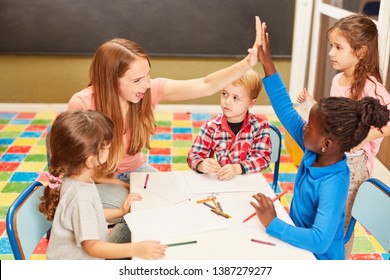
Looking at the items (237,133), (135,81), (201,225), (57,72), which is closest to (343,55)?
(237,133)

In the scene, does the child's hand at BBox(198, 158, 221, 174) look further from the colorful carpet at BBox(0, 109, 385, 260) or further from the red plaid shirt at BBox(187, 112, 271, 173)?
the colorful carpet at BBox(0, 109, 385, 260)

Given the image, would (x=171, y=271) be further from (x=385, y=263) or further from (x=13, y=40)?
(x=13, y=40)

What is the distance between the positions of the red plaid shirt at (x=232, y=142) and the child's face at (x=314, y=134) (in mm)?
539

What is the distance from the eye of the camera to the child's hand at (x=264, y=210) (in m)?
1.60

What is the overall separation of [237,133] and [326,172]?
2.26ft

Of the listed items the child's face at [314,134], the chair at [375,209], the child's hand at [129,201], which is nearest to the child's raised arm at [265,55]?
the child's face at [314,134]

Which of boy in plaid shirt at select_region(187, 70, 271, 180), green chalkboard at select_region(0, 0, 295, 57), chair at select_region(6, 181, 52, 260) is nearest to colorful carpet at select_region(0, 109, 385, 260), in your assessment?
green chalkboard at select_region(0, 0, 295, 57)

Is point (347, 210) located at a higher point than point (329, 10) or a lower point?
lower

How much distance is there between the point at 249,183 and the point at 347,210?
498 mm

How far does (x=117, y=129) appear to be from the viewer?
2096 millimetres

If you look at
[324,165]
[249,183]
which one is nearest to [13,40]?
[249,183]

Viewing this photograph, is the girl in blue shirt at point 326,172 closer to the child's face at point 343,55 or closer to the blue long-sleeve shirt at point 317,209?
the blue long-sleeve shirt at point 317,209

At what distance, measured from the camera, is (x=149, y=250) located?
1445mm

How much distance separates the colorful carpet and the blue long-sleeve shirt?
3.70ft
